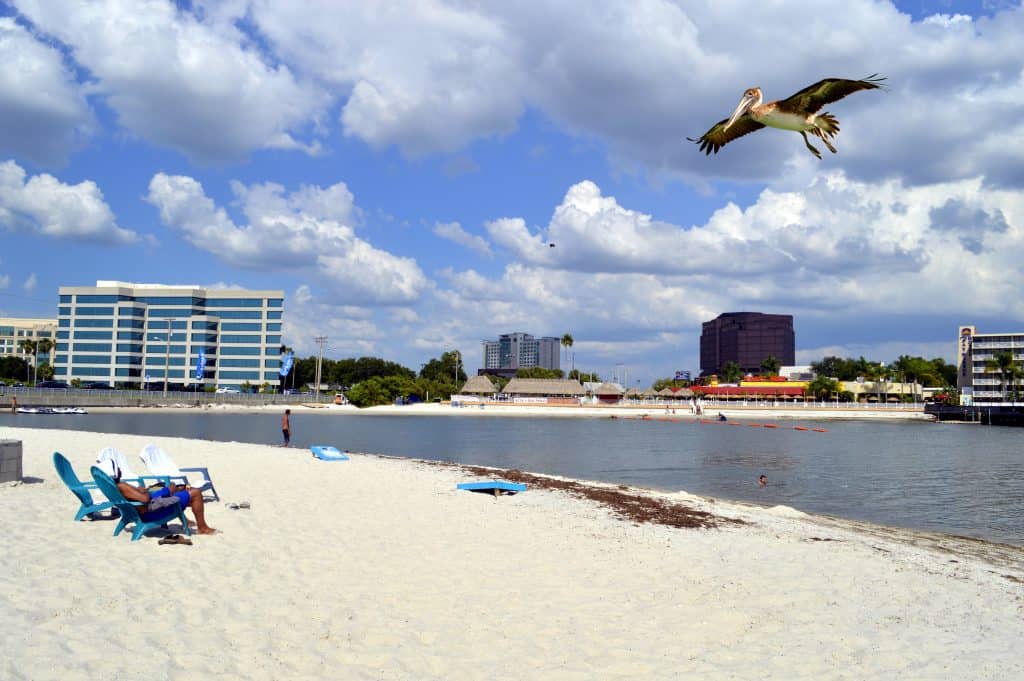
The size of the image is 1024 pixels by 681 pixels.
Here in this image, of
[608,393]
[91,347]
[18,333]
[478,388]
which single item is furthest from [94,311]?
[608,393]

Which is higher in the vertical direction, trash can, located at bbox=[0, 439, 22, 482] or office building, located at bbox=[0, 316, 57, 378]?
office building, located at bbox=[0, 316, 57, 378]

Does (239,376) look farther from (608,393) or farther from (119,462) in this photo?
(119,462)

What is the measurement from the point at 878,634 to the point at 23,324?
768ft

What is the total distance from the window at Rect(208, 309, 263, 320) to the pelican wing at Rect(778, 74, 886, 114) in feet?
523

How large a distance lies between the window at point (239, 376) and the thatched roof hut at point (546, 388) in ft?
173

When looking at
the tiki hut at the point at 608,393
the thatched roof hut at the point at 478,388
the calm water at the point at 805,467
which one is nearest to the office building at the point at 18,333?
the thatched roof hut at the point at 478,388

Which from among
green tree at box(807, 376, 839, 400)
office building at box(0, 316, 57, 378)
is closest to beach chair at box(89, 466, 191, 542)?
green tree at box(807, 376, 839, 400)

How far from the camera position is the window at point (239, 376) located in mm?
152500

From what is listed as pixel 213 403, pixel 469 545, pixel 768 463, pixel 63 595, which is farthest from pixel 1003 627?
pixel 213 403

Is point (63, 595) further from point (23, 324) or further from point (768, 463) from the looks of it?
point (23, 324)

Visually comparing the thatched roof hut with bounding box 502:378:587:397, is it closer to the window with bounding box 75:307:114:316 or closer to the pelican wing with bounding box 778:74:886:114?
the window with bounding box 75:307:114:316

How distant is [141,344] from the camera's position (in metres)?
152

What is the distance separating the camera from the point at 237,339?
155m

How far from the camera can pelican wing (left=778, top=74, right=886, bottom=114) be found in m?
4.89
